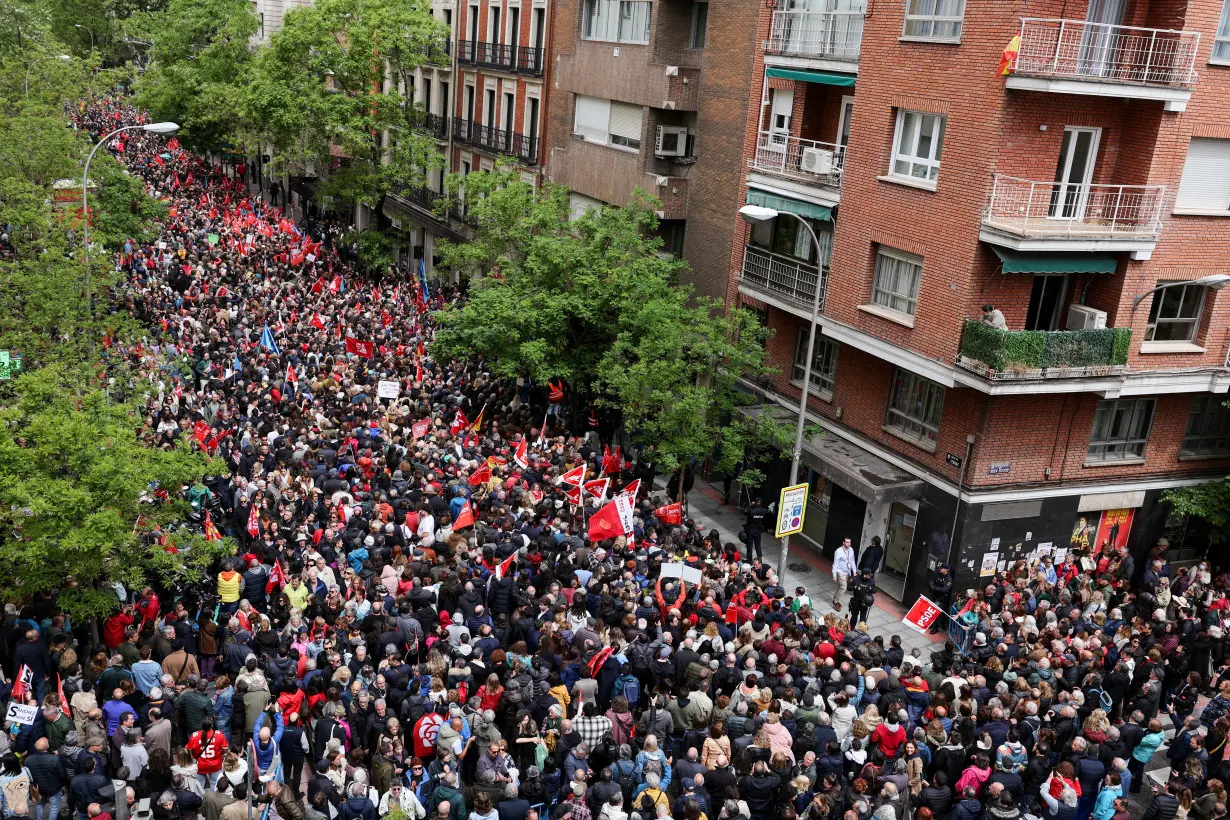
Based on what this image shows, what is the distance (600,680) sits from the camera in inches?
625

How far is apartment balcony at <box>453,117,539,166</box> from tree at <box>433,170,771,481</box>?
27.6 feet

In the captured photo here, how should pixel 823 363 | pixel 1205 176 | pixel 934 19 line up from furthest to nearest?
1. pixel 823 363
2. pixel 1205 176
3. pixel 934 19

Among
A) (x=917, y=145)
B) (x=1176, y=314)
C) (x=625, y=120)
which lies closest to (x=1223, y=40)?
(x=1176, y=314)

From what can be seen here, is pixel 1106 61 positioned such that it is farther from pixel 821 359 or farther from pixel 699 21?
pixel 699 21

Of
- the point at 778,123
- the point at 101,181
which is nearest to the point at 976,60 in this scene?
the point at 778,123

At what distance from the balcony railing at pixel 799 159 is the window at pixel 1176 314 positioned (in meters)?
7.36

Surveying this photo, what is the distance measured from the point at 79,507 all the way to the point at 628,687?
811 centimetres

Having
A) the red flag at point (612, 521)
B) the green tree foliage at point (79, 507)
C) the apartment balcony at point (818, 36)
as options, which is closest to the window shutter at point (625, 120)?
the apartment balcony at point (818, 36)

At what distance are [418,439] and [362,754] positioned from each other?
41.6ft

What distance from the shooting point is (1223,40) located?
20.9m

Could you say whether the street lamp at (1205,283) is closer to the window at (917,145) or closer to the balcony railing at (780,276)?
the window at (917,145)

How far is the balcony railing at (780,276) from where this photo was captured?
1017 inches

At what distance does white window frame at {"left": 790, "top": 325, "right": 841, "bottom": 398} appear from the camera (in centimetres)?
2617

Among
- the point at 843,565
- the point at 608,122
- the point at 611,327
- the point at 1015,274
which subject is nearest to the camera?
the point at 1015,274
